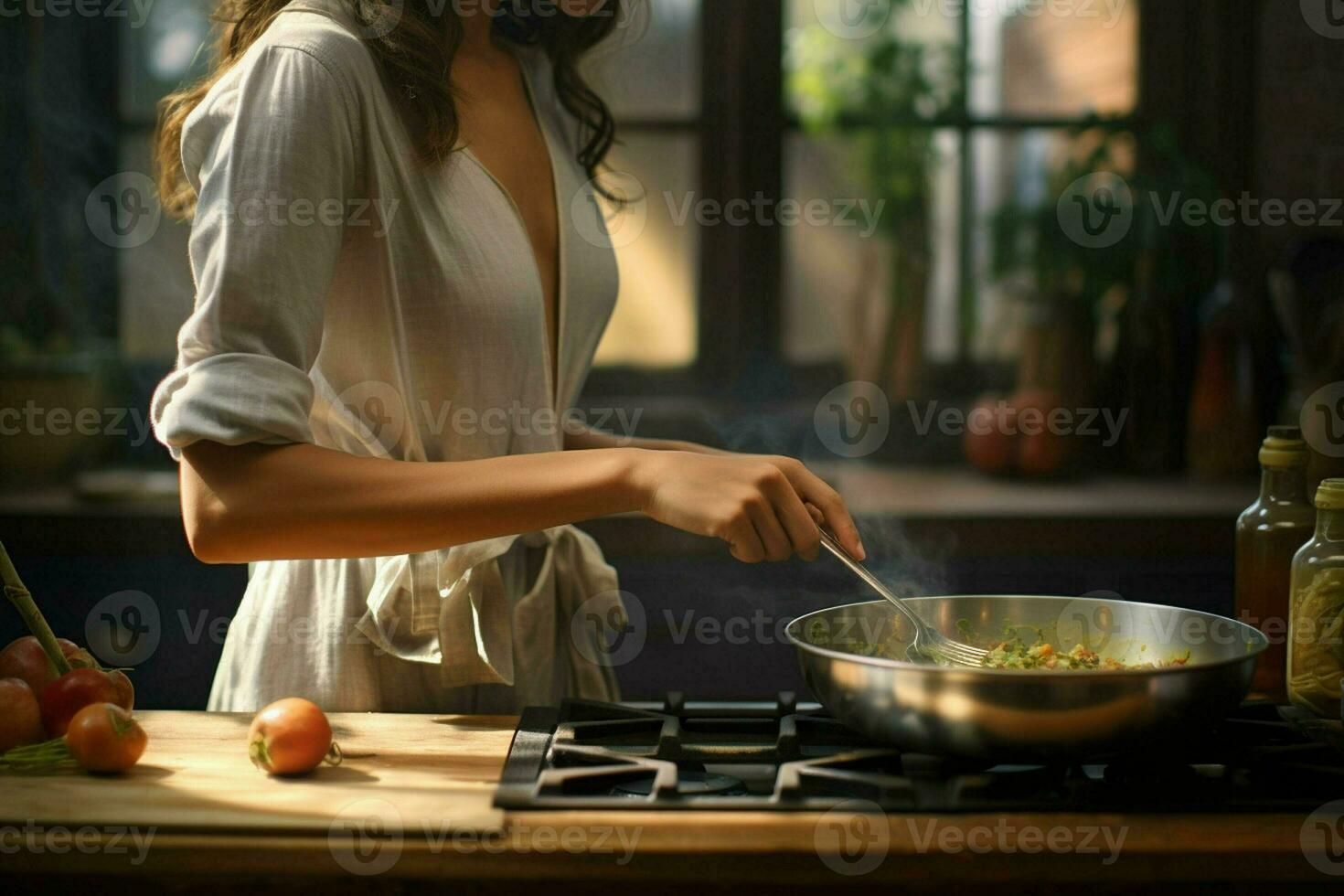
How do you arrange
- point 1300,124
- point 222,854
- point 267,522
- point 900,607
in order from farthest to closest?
1. point 1300,124
2. point 900,607
3. point 267,522
4. point 222,854

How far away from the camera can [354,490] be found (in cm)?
96

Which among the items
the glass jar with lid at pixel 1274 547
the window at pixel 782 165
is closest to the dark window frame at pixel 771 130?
the window at pixel 782 165

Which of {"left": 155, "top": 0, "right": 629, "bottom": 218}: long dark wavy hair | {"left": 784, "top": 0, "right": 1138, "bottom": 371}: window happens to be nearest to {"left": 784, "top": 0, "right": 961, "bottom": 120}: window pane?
{"left": 784, "top": 0, "right": 1138, "bottom": 371}: window

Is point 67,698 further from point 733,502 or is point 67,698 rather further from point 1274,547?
point 1274,547

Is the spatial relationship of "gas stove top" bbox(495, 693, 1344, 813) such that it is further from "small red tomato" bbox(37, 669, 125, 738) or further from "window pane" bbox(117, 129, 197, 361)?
"window pane" bbox(117, 129, 197, 361)

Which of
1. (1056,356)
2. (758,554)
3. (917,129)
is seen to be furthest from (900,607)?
(917,129)

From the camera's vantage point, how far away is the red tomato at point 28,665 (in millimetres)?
1055

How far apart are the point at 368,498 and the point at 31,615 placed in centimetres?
32

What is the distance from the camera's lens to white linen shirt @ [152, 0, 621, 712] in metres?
0.96

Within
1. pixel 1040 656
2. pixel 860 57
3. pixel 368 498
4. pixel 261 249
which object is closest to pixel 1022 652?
pixel 1040 656

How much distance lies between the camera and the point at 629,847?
0.82 m

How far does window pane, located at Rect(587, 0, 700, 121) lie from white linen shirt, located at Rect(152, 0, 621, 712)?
4.30 feet

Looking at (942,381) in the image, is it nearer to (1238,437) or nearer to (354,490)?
(1238,437)

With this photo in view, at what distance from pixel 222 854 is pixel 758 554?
423 mm
